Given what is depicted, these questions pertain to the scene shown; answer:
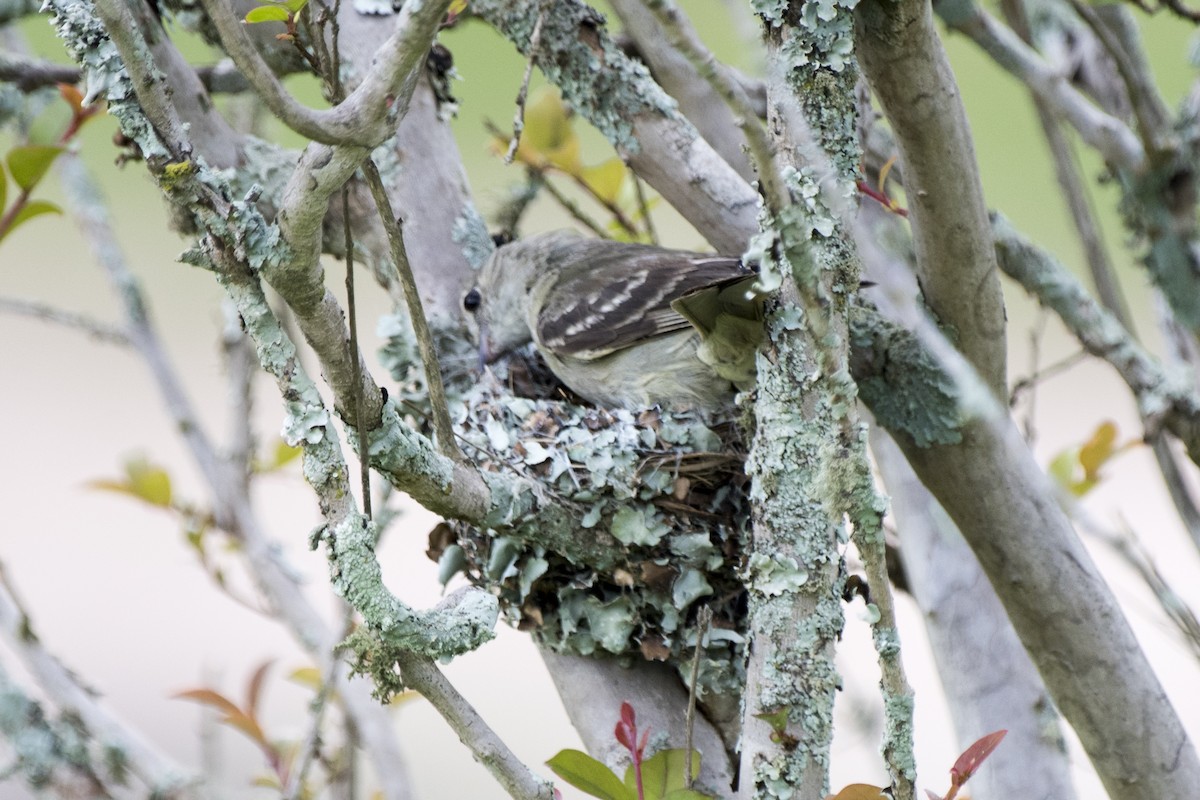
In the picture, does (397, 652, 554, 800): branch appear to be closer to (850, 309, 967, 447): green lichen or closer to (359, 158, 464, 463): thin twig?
(359, 158, 464, 463): thin twig

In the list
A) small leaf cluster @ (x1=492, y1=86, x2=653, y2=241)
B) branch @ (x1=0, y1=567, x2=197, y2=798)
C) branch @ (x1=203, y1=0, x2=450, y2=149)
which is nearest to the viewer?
branch @ (x1=203, y1=0, x2=450, y2=149)

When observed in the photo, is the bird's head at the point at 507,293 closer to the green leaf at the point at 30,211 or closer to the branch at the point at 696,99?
the branch at the point at 696,99

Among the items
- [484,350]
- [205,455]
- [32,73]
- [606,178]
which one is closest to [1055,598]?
[606,178]

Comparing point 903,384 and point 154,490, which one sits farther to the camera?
point 154,490

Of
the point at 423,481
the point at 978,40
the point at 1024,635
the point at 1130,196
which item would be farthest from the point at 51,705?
the point at 1130,196

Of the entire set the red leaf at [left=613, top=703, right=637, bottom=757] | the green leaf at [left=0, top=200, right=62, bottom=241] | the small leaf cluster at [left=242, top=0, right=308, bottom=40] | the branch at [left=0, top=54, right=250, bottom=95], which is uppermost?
the branch at [left=0, top=54, right=250, bottom=95]

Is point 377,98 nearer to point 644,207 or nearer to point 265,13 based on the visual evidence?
point 265,13

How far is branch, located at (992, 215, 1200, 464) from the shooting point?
2760 mm

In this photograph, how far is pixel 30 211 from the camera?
2.28 metres

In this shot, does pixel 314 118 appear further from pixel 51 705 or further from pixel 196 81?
pixel 196 81

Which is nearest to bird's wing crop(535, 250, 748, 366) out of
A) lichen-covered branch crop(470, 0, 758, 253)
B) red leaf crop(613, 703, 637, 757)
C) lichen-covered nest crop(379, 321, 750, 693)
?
lichen-covered branch crop(470, 0, 758, 253)

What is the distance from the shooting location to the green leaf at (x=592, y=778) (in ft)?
5.85

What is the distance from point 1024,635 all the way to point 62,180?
280cm

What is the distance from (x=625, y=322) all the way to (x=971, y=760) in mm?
1851
